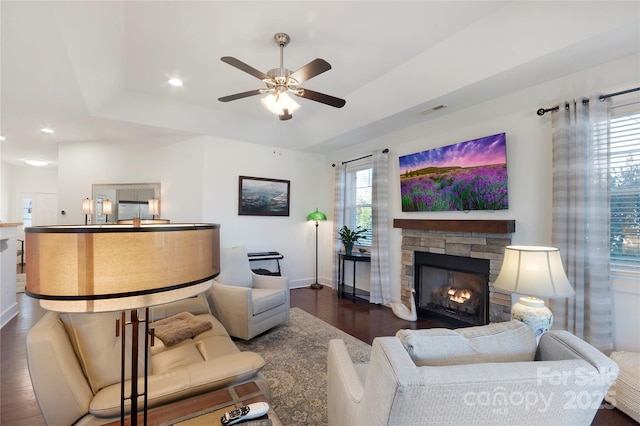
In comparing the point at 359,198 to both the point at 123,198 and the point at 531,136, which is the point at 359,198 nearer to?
the point at 531,136

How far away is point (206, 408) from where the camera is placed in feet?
3.83

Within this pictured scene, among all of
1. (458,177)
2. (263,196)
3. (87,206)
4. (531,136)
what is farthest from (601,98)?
(87,206)

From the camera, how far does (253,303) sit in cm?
298

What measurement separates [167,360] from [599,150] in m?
3.63

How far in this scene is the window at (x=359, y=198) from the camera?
500 cm

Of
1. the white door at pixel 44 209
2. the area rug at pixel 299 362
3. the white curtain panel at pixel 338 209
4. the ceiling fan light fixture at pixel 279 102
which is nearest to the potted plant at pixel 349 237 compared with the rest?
the white curtain panel at pixel 338 209

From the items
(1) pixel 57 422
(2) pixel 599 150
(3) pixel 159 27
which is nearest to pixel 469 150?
(2) pixel 599 150

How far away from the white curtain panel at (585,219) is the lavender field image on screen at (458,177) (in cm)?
56

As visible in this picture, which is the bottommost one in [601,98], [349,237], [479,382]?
[479,382]

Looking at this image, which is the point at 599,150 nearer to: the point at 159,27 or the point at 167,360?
the point at 167,360

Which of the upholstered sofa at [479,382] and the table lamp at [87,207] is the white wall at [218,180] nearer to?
Answer: the table lamp at [87,207]

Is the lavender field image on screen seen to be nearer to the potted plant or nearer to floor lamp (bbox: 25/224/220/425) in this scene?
the potted plant

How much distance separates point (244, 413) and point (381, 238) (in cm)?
355

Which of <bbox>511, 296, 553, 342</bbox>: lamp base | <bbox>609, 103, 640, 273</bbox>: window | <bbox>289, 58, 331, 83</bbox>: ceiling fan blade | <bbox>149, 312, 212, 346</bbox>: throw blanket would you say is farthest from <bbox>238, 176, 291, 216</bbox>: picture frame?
<bbox>609, 103, 640, 273</bbox>: window
